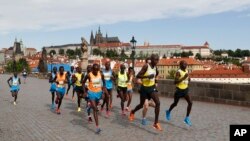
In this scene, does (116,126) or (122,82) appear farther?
(122,82)

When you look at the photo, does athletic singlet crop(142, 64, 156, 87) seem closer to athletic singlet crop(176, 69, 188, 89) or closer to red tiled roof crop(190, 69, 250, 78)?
athletic singlet crop(176, 69, 188, 89)

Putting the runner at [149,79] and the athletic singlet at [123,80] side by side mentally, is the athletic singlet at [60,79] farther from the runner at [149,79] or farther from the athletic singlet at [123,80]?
the runner at [149,79]

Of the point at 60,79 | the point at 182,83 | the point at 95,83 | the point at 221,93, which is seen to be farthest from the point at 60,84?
the point at 221,93

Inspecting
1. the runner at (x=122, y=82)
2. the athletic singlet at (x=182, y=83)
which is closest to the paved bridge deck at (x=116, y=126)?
the runner at (x=122, y=82)

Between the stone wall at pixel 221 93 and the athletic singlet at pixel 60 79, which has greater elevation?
the athletic singlet at pixel 60 79

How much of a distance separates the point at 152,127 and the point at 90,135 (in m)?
1.55

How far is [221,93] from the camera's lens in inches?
567

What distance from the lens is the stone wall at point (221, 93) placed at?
13.2 meters

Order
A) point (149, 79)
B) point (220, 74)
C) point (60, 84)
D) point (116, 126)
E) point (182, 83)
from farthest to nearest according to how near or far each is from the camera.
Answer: point (220, 74) → point (60, 84) → point (182, 83) → point (116, 126) → point (149, 79)

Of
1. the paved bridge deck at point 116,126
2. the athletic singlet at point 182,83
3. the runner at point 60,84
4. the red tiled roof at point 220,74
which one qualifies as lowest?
the red tiled roof at point 220,74

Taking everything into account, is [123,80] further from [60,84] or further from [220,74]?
[220,74]

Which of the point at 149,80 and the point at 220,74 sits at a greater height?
the point at 149,80

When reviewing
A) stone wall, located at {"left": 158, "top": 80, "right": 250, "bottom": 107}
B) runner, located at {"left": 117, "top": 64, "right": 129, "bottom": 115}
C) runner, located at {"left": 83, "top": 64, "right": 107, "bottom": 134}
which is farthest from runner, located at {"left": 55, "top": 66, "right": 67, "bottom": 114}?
stone wall, located at {"left": 158, "top": 80, "right": 250, "bottom": 107}

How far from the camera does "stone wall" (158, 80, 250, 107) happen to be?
43.2 feet
